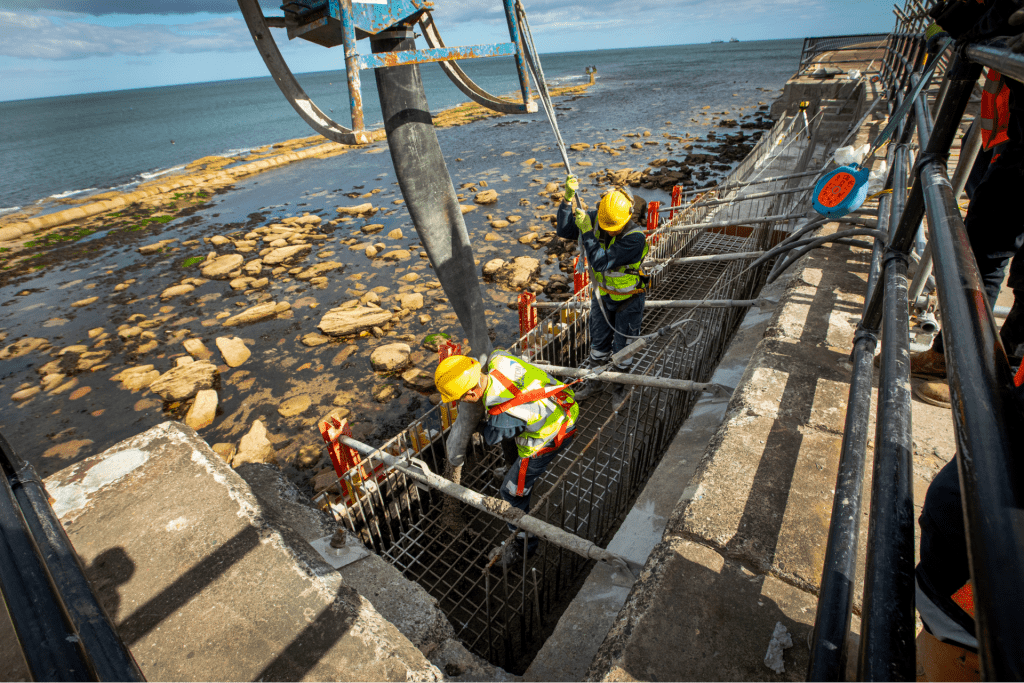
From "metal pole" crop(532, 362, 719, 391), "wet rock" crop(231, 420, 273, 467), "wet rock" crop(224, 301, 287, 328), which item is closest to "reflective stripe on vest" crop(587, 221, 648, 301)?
"metal pole" crop(532, 362, 719, 391)

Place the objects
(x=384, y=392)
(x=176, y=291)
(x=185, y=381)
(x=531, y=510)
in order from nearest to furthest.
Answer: (x=531, y=510) → (x=384, y=392) → (x=185, y=381) → (x=176, y=291)

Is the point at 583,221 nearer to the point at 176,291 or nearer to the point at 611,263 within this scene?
the point at 611,263

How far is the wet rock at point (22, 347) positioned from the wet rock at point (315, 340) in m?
5.45

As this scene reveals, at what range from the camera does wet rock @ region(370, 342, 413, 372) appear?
24.4ft

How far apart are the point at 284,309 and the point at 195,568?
8438 millimetres

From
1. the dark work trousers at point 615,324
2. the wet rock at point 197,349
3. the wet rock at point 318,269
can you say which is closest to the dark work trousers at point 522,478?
the dark work trousers at point 615,324

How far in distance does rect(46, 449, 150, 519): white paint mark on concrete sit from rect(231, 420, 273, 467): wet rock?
126 inches

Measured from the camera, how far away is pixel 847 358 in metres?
2.75

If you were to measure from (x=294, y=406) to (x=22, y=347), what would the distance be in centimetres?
678

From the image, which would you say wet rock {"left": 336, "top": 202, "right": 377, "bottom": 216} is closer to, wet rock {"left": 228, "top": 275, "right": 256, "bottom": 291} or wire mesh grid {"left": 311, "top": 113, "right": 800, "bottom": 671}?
wet rock {"left": 228, "top": 275, "right": 256, "bottom": 291}

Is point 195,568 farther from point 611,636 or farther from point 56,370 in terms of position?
point 56,370

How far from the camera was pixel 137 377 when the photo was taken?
25.1 feet

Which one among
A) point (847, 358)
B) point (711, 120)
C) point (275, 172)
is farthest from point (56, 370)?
point (711, 120)

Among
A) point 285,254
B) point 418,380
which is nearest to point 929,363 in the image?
point 418,380
